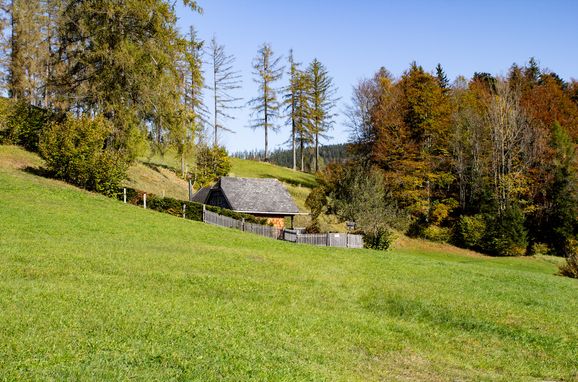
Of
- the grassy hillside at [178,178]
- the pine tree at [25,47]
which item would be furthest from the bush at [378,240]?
the pine tree at [25,47]

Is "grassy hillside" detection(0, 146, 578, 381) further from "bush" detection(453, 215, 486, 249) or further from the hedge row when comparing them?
"bush" detection(453, 215, 486, 249)

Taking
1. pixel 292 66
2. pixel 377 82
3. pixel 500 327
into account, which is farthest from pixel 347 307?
pixel 292 66

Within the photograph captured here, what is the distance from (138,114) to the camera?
4144 centimetres

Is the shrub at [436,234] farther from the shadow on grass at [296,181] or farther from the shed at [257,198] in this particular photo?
the shadow on grass at [296,181]

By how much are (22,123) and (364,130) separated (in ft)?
119

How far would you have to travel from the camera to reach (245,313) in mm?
13750

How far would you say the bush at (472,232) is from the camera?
55.2 metres

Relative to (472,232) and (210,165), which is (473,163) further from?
(210,165)

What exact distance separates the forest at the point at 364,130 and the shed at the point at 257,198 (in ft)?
15.5

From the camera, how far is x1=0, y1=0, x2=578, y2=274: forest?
39781 millimetres

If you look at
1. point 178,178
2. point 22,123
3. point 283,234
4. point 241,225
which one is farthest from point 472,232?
point 22,123

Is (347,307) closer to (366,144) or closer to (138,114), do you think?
(138,114)

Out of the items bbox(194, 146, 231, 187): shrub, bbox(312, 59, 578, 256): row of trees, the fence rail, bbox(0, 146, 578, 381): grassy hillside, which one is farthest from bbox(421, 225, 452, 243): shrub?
bbox(0, 146, 578, 381): grassy hillside

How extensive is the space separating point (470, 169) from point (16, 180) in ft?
152
